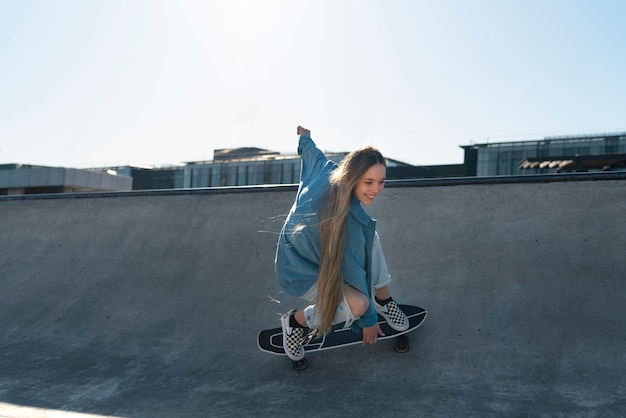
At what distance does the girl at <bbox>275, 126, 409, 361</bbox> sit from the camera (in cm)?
364

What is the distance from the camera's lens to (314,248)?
3725 mm

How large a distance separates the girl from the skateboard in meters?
0.43

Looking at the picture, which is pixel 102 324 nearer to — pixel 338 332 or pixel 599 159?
pixel 338 332

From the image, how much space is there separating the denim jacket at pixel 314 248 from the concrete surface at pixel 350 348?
72 centimetres

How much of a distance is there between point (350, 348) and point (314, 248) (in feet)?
3.51

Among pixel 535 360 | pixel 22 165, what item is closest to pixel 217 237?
pixel 535 360

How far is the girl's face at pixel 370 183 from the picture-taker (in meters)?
3.64

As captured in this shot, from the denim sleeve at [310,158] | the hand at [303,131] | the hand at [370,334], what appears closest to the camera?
the hand at [370,334]

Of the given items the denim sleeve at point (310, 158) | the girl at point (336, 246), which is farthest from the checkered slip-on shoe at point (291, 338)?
the denim sleeve at point (310, 158)

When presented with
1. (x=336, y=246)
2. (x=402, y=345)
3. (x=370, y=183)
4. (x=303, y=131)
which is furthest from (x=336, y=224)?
(x=402, y=345)

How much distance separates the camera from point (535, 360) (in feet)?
12.9

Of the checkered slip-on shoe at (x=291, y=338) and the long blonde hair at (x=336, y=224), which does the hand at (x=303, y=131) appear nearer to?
the long blonde hair at (x=336, y=224)

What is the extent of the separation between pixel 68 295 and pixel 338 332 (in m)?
3.33

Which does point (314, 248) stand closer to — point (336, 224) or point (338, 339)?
point (336, 224)
